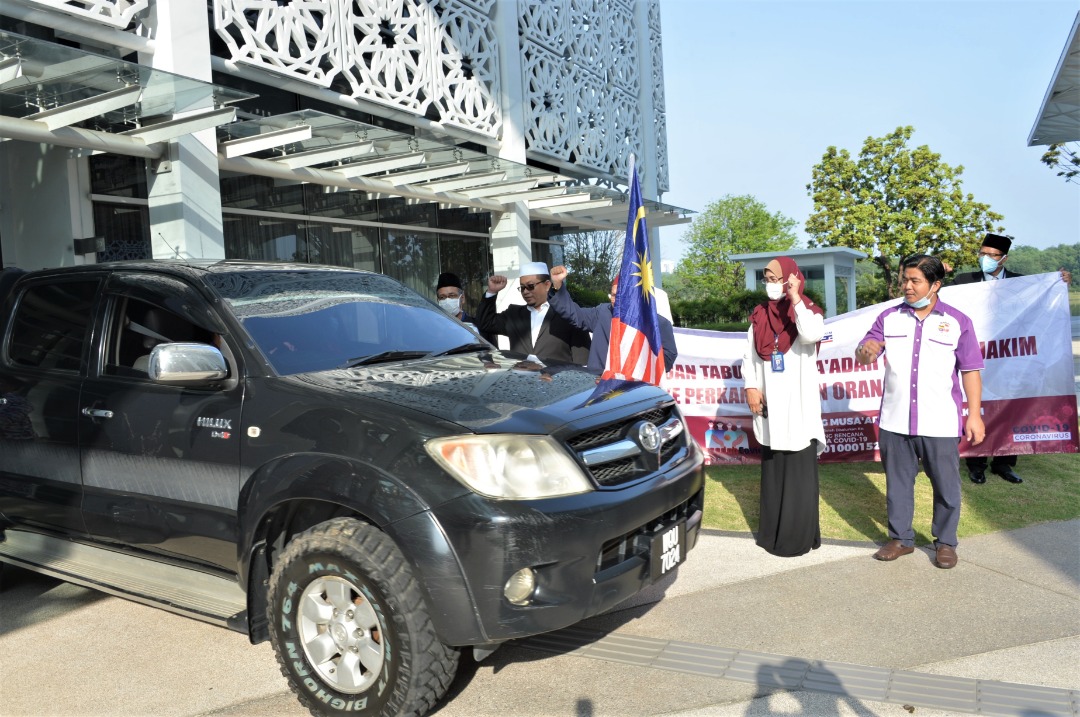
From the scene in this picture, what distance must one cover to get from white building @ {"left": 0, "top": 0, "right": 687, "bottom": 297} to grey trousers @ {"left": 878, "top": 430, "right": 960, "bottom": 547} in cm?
712

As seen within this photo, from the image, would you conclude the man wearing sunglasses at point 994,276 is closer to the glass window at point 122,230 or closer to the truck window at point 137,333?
the truck window at point 137,333

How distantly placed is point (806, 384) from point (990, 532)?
1806 millimetres

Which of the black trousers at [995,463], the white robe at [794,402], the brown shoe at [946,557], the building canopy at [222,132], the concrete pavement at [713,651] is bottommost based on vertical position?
the concrete pavement at [713,651]

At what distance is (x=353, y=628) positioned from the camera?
342 centimetres

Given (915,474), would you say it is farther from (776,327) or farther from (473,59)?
(473,59)

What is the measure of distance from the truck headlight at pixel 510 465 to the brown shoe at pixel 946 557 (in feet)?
9.92

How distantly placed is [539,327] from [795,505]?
2811 millimetres

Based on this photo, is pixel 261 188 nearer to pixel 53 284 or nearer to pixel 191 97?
pixel 191 97

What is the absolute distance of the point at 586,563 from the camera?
3.34 meters

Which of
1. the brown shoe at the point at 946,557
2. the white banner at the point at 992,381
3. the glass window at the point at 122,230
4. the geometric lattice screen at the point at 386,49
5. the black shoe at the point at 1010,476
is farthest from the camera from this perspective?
the geometric lattice screen at the point at 386,49

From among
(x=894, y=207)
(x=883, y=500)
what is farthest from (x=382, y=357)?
(x=894, y=207)

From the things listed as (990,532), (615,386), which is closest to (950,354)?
(990,532)

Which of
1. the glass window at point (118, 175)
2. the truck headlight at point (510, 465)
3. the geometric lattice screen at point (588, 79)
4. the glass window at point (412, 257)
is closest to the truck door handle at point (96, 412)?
the truck headlight at point (510, 465)

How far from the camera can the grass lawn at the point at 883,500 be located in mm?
6270
